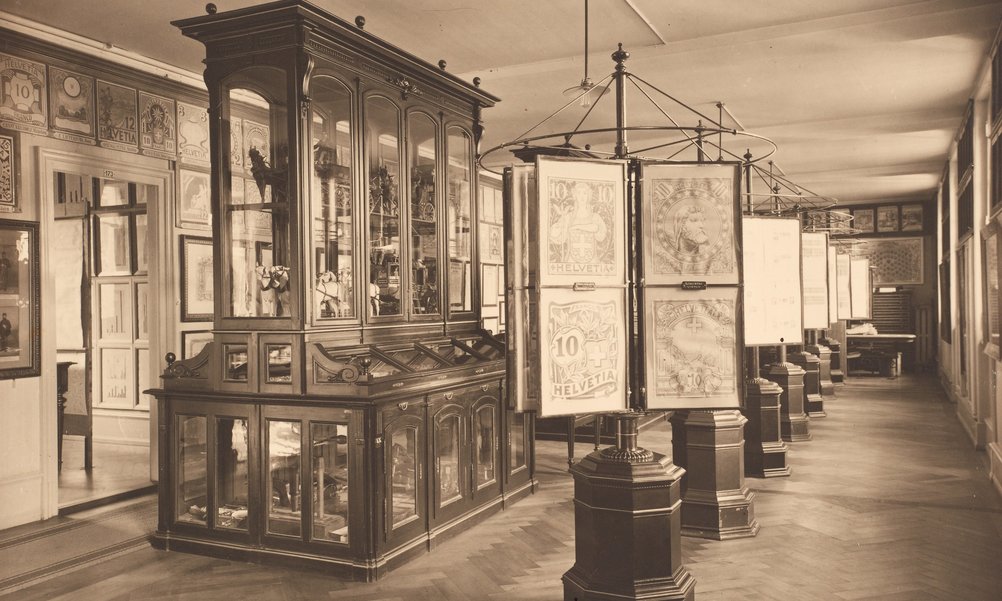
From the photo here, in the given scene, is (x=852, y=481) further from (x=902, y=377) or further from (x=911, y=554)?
(x=902, y=377)

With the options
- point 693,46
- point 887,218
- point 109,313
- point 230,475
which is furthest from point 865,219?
point 230,475

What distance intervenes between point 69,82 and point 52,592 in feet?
10.9

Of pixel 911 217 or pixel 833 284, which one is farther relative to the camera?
pixel 911 217

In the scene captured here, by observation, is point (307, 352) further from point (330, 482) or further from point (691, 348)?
point (691, 348)

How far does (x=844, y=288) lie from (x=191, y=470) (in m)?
8.47

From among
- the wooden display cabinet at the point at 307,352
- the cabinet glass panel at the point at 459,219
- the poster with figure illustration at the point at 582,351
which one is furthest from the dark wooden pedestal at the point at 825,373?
the poster with figure illustration at the point at 582,351

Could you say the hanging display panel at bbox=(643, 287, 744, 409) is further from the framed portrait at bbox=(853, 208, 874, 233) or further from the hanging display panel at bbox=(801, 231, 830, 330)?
the framed portrait at bbox=(853, 208, 874, 233)

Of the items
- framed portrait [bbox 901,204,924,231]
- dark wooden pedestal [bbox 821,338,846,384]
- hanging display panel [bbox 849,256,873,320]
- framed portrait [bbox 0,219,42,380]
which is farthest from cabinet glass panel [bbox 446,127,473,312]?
framed portrait [bbox 901,204,924,231]

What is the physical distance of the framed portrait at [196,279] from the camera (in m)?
6.01

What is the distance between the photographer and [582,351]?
292cm

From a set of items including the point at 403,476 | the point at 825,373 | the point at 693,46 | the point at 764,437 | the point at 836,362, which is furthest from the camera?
the point at 836,362

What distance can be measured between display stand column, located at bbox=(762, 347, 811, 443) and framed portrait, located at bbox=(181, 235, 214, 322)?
5408 millimetres

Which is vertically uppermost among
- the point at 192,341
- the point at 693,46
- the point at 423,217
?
the point at 693,46

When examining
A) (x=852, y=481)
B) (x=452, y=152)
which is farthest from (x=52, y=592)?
(x=852, y=481)
